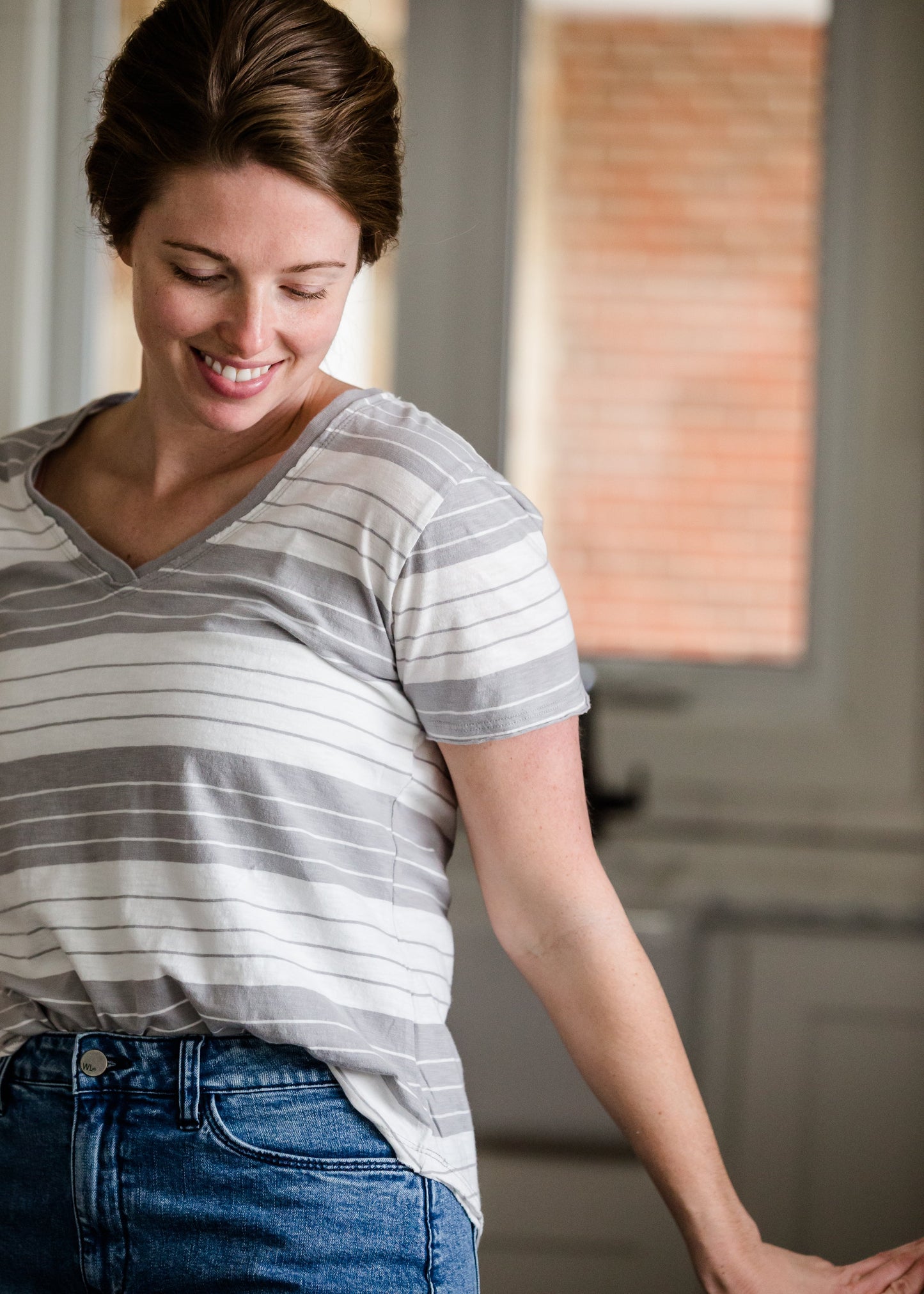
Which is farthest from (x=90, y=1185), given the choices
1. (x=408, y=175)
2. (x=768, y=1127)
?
(x=408, y=175)

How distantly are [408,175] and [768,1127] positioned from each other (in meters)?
1.44

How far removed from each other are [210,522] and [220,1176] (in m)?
0.40

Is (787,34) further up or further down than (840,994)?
further up

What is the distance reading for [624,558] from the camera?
6.68 feet

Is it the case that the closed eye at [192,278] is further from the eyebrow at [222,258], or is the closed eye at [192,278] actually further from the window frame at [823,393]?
the window frame at [823,393]

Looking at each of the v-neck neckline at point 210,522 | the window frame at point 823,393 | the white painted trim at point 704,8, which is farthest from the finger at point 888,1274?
the white painted trim at point 704,8

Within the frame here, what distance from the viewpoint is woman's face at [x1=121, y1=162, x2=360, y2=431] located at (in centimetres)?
80

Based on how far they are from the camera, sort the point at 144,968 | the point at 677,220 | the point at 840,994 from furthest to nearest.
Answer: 1. the point at 677,220
2. the point at 840,994
3. the point at 144,968

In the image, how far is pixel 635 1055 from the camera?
0.84 metres

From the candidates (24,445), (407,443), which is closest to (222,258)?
(407,443)

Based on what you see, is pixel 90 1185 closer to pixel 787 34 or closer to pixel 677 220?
pixel 677 220

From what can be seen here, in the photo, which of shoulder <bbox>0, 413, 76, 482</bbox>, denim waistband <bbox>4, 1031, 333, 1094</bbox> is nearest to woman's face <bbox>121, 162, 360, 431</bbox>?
shoulder <bbox>0, 413, 76, 482</bbox>

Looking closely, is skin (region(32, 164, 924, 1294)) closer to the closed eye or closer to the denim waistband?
the closed eye

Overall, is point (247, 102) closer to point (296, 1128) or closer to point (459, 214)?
point (296, 1128)
